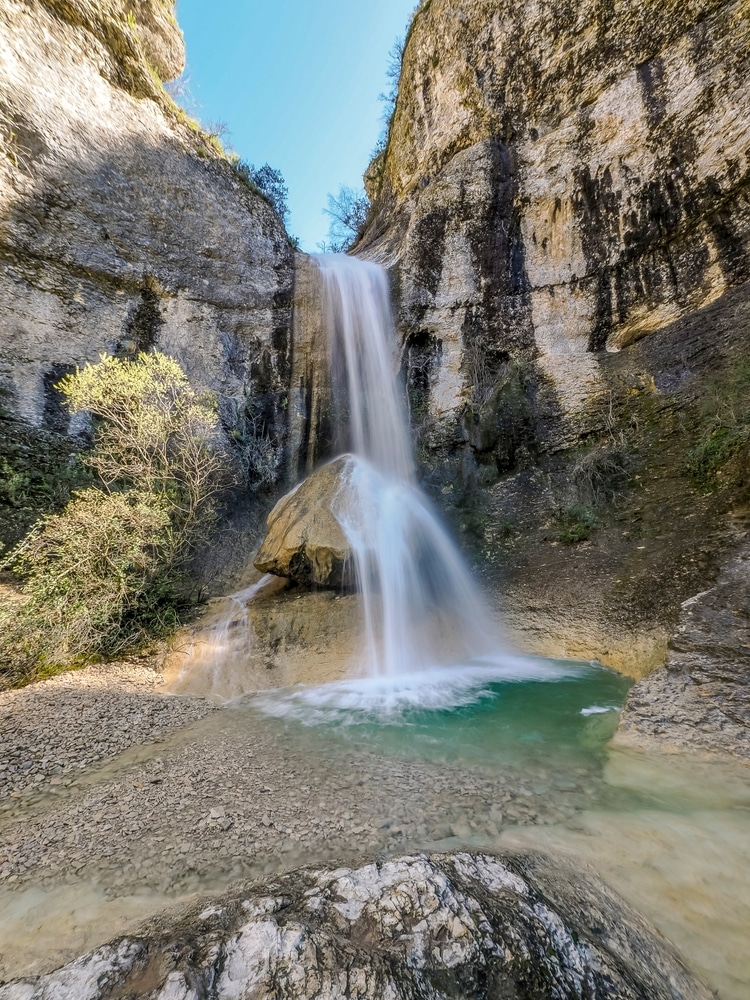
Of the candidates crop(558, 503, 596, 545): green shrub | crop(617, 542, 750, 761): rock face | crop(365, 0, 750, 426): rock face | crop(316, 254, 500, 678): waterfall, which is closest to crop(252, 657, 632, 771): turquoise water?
crop(617, 542, 750, 761): rock face

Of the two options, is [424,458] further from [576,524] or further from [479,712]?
[479,712]

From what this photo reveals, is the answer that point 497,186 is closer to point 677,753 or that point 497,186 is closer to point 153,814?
point 677,753

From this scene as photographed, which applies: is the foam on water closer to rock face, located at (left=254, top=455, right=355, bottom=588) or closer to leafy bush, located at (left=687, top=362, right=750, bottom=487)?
rock face, located at (left=254, top=455, right=355, bottom=588)

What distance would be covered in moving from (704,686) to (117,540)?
9103 millimetres

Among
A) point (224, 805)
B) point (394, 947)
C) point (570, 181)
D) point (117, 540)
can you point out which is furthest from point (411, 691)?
point (570, 181)

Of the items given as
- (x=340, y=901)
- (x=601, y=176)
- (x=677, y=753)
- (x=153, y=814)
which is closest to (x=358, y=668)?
(x=153, y=814)

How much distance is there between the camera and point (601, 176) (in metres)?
11.4

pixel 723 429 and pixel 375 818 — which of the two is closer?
pixel 375 818

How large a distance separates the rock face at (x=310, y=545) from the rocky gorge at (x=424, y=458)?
0.07 m


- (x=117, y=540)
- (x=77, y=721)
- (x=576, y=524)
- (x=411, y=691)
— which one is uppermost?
(x=117, y=540)

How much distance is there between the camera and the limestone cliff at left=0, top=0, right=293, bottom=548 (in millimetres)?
9969

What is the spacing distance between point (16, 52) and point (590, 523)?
18.2 meters

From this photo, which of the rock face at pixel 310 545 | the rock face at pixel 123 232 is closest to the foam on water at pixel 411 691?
the rock face at pixel 310 545

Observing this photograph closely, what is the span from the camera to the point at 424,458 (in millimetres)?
12469
